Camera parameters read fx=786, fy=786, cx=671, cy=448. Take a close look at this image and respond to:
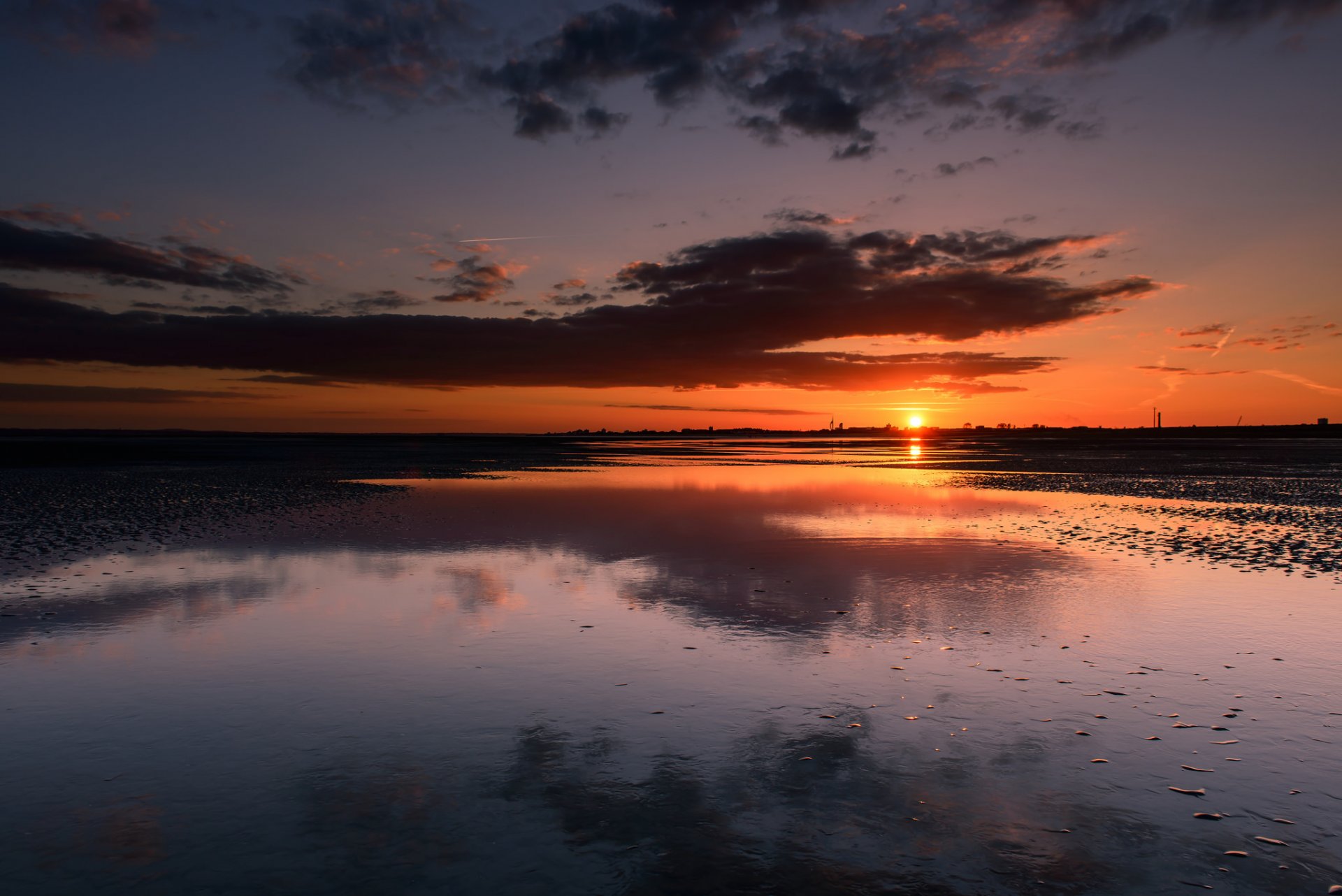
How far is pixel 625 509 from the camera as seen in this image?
28.1 metres

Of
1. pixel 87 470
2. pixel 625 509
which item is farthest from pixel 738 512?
pixel 87 470

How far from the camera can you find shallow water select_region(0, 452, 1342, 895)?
216 inches

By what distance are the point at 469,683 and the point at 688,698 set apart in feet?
8.66

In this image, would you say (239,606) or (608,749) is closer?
(608,749)

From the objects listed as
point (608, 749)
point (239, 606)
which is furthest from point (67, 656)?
point (608, 749)

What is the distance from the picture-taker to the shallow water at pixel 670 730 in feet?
18.0

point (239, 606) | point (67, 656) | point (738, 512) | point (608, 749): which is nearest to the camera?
point (608, 749)

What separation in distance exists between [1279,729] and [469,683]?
28.0 feet

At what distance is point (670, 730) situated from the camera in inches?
307

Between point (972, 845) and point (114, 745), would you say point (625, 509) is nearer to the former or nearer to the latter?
point (114, 745)

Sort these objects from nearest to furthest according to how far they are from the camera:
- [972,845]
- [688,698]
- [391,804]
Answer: [972,845]
[391,804]
[688,698]

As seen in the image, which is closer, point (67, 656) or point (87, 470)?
point (67, 656)

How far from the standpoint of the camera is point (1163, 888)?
5.15 metres

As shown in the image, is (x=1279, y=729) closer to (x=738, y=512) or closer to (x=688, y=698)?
(x=688, y=698)
